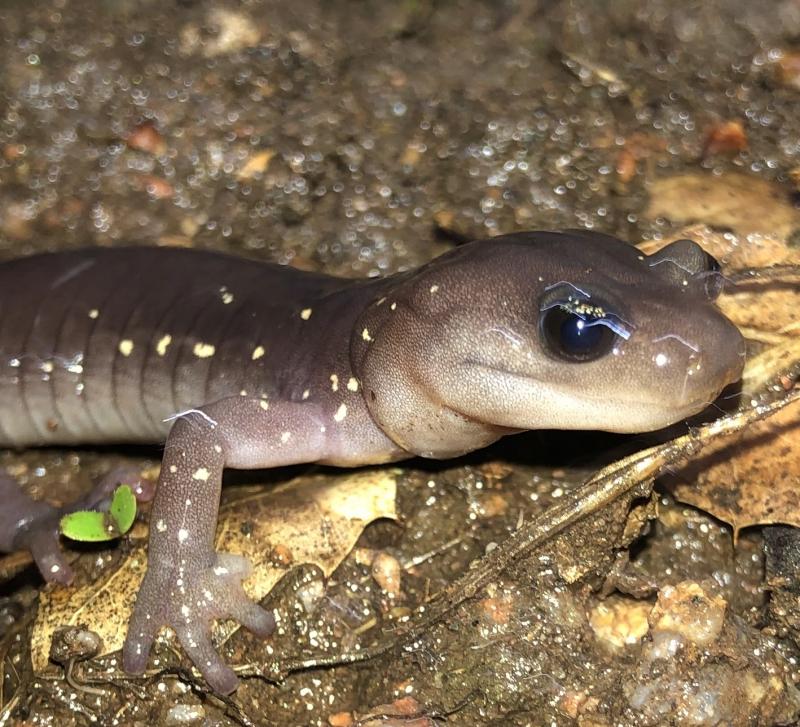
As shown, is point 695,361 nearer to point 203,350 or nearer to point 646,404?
point 646,404

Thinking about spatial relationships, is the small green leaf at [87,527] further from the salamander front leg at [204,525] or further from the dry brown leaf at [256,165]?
the dry brown leaf at [256,165]

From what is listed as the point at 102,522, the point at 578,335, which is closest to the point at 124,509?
the point at 102,522

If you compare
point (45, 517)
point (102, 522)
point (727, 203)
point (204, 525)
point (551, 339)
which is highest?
point (551, 339)

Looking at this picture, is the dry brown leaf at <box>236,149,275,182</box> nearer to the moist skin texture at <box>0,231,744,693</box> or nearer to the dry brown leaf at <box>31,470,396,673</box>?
the moist skin texture at <box>0,231,744,693</box>

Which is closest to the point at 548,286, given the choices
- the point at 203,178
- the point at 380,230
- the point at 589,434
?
the point at 589,434

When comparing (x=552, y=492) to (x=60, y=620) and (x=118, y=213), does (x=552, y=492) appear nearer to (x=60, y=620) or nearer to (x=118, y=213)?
(x=60, y=620)

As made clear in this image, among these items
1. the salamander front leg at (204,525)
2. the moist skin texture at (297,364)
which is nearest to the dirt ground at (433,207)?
the salamander front leg at (204,525)

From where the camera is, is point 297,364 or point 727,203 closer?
point 297,364

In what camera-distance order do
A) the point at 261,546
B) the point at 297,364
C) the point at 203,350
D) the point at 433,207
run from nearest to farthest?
the point at 261,546 → the point at 297,364 → the point at 203,350 → the point at 433,207
